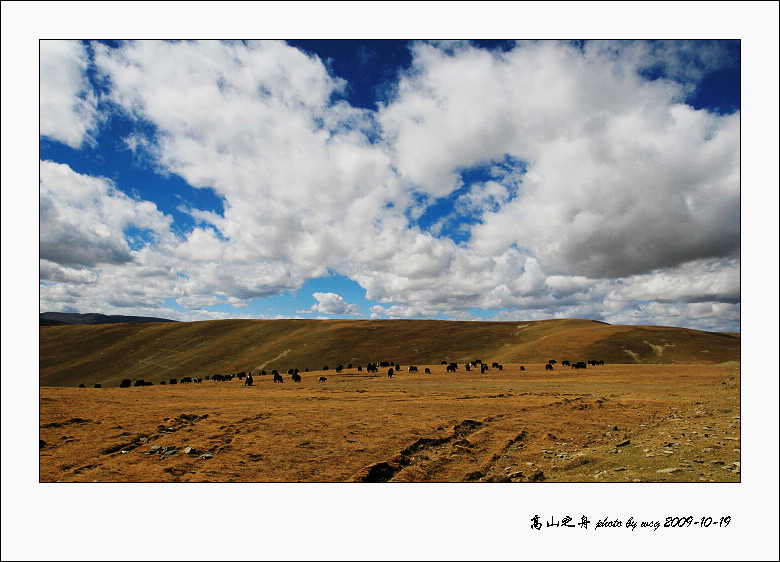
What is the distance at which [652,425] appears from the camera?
1434 centimetres

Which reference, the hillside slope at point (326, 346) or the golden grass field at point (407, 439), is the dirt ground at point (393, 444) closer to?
the golden grass field at point (407, 439)

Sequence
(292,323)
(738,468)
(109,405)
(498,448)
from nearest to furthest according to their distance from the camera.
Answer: (738,468) → (498,448) → (109,405) → (292,323)

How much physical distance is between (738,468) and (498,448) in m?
5.75

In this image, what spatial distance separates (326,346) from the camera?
109m

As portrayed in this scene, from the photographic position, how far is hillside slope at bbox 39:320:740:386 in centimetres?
8444

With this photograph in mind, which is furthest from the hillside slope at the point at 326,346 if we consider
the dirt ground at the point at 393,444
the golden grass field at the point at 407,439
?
the dirt ground at the point at 393,444

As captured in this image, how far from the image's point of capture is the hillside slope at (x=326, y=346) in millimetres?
84438

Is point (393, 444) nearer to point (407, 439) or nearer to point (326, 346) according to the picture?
point (407, 439)

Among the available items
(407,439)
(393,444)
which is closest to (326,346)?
(407,439)

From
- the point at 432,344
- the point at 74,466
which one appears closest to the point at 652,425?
the point at 74,466

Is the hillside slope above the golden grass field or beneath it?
beneath

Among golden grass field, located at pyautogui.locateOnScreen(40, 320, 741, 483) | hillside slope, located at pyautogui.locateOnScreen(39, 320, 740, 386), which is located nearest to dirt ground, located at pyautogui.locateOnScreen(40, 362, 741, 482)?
golden grass field, located at pyautogui.locateOnScreen(40, 320, 741, 483)

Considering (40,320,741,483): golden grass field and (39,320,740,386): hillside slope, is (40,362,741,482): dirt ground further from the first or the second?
(39,320,740,386): hillside slope

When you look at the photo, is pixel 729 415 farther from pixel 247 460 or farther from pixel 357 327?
pixel 357 327
